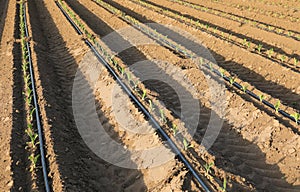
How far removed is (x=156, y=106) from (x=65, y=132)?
212cm

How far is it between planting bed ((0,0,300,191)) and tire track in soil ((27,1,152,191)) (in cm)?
3

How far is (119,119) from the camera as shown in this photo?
7328 millimetres

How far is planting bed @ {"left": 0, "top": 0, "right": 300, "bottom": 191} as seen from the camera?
18.7 feet

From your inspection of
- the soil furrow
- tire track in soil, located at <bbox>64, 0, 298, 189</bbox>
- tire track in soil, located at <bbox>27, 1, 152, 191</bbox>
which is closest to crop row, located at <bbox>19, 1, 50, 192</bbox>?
tire track in soil, located at <bbox>27, 1, 152, 191</bbox>

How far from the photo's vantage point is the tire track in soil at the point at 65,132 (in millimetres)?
5715

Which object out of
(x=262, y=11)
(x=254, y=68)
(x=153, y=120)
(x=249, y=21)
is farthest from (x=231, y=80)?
(x=262, y=11)

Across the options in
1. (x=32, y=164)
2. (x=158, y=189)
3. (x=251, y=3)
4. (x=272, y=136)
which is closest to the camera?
(x=158, y=189)

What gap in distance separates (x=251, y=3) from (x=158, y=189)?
14.0 meters

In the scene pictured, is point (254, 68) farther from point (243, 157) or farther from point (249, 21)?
point (249, 21)

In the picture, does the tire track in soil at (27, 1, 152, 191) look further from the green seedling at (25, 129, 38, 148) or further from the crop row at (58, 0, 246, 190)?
the crop row at (58, 0, 246, 190)

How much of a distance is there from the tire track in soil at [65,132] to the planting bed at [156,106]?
0.03 m

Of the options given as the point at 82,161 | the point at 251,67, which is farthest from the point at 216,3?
the point at 82,161

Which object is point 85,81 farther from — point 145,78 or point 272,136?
point 272,136

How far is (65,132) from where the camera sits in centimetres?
705
